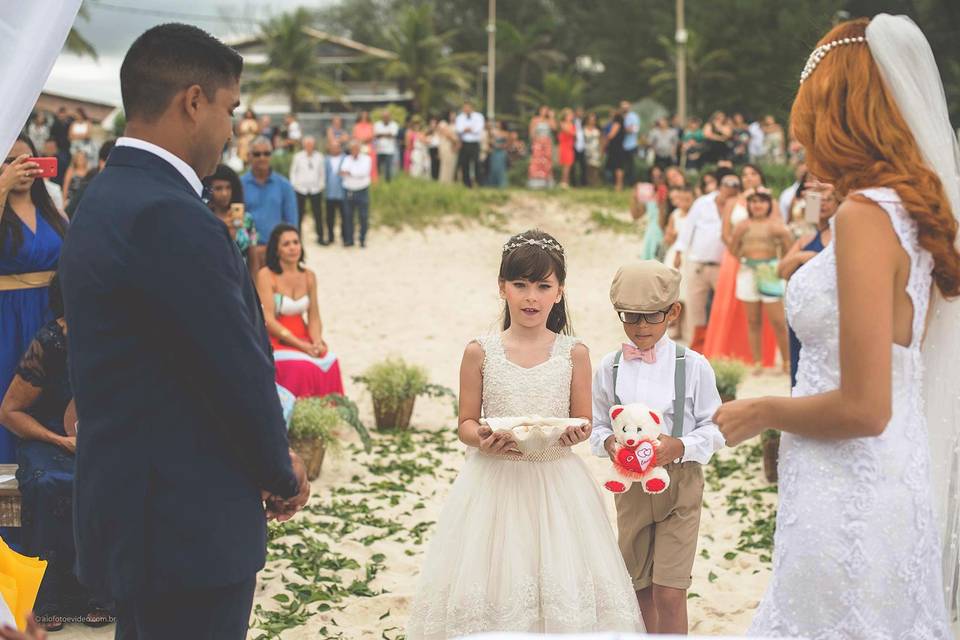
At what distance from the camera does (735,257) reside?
434 inches

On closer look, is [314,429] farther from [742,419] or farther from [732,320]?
[732,320]

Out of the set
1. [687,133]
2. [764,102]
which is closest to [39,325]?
[687,133]

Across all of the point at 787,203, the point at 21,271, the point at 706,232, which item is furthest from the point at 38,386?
the point at 787,203

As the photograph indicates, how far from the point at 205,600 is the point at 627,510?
1.99 metres

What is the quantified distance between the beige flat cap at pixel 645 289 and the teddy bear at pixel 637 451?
0.39 meters

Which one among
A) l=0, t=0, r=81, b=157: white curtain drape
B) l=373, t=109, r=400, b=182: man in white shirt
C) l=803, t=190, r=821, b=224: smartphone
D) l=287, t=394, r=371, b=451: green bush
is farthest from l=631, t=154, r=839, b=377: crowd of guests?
l=373, t=109, r=400, b=182: man in white shirt

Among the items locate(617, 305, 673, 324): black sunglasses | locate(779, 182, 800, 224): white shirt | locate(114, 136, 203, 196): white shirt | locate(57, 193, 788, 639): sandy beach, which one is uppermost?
locate(779, 182, 800, 224): white shirt

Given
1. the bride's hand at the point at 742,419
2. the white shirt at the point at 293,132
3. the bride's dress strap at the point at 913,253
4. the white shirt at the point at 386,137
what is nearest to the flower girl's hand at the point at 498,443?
the bride's hand at the point at 742,419

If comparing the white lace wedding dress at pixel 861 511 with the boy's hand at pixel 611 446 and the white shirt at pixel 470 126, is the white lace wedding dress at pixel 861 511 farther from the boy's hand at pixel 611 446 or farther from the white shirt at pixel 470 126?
the white shirt at pixel 470 126

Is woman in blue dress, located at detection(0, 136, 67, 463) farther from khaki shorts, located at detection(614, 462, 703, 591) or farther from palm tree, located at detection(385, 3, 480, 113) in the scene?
palm tree, located at detection(385, 3, 480, 113)

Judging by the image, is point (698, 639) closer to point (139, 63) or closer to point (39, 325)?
point (139, 63)

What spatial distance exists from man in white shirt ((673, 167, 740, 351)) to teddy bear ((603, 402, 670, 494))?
8113 millimetres

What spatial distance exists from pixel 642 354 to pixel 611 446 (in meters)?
0.41

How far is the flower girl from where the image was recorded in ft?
12.7
